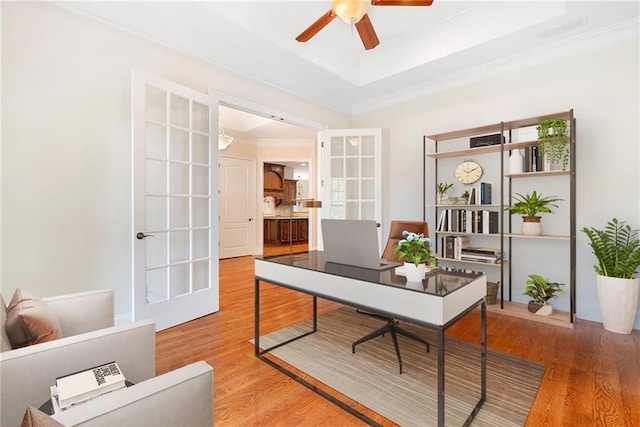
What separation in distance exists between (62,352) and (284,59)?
3.15 metres

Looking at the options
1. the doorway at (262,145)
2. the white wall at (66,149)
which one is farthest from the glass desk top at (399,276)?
the doorway at (262,145)

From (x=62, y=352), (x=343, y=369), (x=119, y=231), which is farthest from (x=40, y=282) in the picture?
(x=343, y=369)

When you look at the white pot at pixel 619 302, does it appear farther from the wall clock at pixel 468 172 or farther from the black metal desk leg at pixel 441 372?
the black metal desk leg at pixel 441 372

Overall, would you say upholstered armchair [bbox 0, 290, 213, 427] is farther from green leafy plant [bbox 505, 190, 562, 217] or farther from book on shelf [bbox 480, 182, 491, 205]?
book on shelf [bbox 480, 182, 491, 205]

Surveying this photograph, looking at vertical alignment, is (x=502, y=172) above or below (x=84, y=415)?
above

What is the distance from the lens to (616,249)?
262 centimetres

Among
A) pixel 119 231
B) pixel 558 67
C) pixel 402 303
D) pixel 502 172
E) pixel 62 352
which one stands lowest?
pixel 62 352

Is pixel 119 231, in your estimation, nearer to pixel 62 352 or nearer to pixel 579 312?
pixel 62 352

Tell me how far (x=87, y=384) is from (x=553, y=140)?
12.3ft

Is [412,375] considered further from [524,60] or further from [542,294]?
[524,60]

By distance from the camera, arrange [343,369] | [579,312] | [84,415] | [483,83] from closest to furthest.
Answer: [84,415] < [343,369] < [579,312] < [483,83]

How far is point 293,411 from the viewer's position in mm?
1621

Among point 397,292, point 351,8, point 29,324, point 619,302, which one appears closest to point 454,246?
point 619,302

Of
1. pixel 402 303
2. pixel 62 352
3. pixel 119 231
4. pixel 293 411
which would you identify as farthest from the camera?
pixel 119 231
